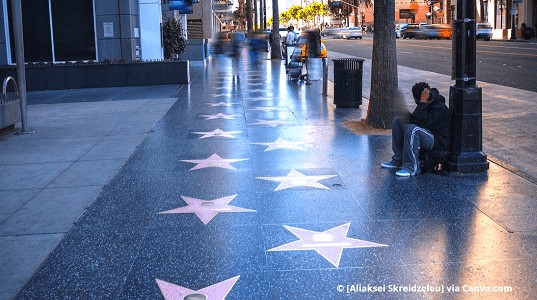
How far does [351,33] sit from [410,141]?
82.5 meters

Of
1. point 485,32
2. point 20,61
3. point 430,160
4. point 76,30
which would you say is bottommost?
point 430,160

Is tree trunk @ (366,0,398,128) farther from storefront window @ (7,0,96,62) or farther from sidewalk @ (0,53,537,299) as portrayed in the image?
storefront window @ (7,0,96,62)

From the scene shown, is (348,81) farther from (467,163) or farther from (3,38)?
(3,38)

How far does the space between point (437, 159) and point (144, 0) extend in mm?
19784

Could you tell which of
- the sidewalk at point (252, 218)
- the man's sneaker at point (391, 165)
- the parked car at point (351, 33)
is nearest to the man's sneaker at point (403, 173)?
the sidewalk at point (252, 218)

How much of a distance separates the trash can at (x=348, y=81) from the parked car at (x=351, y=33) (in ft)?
246

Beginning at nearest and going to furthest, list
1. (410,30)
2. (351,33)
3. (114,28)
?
(114,28) < (410,30) < (351,33)

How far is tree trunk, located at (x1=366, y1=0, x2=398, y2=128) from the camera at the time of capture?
39.2 feet

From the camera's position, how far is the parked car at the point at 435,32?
72.4 meters

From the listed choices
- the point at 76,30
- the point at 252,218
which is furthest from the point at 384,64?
the point at 76,30

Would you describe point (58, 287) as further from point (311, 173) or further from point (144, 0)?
point (144, 0)

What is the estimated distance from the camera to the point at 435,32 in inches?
2864

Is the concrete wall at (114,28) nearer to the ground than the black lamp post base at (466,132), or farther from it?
farther from it

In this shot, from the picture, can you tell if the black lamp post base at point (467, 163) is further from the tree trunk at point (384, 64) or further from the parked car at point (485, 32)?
the parked car at point (485, 32)
